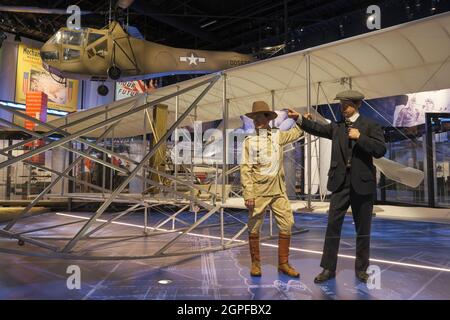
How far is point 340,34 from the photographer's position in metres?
11.9

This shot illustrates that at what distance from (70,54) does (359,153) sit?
890 centimetres

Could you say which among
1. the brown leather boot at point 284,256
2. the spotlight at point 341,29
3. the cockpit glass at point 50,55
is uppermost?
the spotlight at point 341,29

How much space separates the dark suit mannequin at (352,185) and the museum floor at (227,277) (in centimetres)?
34

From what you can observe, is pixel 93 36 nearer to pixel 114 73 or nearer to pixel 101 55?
pixel 101 55

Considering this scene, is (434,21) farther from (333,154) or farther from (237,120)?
(237,120)

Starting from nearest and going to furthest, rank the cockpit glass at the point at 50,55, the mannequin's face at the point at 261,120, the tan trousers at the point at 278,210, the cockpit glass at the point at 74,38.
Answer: the tan trousers at the point at 278,210 < the mannequin's face at the point at 261,120 < the cockpit glass at the point at 74,38 < the cockpit glass at the point at 50,55

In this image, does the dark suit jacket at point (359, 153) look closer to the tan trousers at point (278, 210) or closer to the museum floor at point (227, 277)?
the tan trousers at point (278, 210)

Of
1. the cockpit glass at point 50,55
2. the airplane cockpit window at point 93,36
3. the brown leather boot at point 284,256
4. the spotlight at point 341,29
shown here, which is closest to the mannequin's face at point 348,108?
the brown leather boot at point 284,256

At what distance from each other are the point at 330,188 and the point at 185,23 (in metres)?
13.4

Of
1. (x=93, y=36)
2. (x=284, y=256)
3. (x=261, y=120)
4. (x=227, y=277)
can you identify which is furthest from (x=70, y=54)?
(x=284, y=256)

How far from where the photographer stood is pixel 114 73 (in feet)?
32.1

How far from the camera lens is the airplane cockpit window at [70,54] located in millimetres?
9688

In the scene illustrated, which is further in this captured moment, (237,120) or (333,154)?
(237,120)

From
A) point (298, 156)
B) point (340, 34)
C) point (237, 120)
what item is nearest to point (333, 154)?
point (237, 120)
